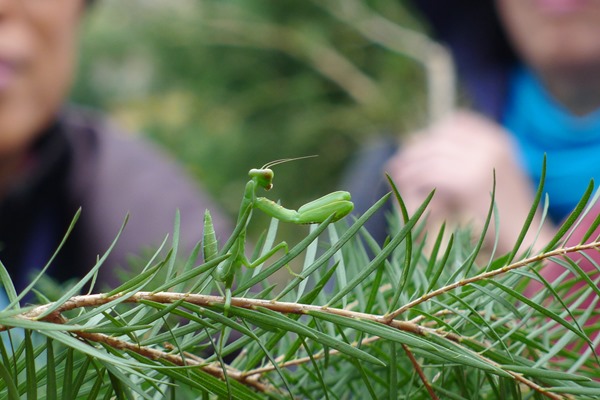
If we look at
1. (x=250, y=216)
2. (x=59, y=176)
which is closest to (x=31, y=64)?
(x=59, y=176)

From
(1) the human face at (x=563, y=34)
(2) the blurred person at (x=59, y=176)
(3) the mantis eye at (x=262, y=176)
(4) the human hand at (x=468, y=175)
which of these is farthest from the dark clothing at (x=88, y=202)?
(3) the mantis eye at (x=262, y=176)

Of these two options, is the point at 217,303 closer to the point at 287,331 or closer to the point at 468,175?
the point at 287,331

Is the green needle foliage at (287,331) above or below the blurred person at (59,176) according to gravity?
above

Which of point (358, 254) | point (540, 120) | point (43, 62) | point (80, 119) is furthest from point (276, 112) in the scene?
point (358, 254)

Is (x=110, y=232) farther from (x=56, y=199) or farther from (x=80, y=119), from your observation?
(x=80, y=119)

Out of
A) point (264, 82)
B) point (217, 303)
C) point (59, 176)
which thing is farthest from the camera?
point (264, 82)

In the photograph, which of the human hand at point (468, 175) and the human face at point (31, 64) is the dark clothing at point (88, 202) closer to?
the human face at point (31, 64)
